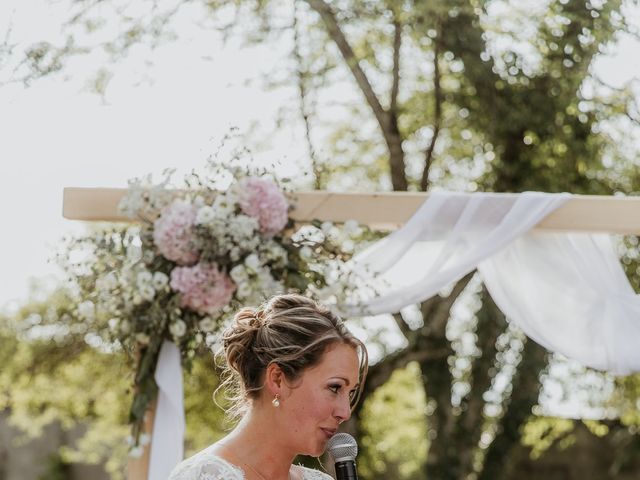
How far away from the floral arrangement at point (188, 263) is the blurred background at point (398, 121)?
2498 millimetres

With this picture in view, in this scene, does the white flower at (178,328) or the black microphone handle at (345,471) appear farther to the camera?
the white flower at (178,328)

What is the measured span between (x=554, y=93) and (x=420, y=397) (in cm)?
468

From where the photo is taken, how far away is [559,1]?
7996 mm

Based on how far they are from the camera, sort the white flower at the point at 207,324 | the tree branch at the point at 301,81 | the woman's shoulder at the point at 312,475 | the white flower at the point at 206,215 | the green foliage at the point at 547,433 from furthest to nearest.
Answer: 1. the green foliage at the point at 547,433
2. the tree branch at the point at 301,81
3. the white flower at the point at 207,324
4. the white flower at the point at 206,215
5. the woman's shoulder at the point at 312,475

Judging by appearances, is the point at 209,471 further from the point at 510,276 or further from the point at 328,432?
the point at 510,276

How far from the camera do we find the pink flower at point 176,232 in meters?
4.96

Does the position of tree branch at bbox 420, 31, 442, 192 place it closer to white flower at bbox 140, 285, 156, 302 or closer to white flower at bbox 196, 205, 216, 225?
white flower at bbox 196, 205, 216, 225

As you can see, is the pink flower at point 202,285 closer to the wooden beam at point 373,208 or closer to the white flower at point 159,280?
the white flower at point 159,280

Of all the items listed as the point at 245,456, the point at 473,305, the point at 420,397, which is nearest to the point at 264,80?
the point at 473,305

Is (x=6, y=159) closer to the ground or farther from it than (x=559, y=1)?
closer to the ground

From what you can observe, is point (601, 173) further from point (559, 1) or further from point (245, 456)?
point (245, 456)

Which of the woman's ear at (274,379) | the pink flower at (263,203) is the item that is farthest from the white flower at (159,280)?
the woman's ear at (274,379)

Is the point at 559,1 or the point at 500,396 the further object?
the point at 500,396

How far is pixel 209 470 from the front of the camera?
2857 mm
